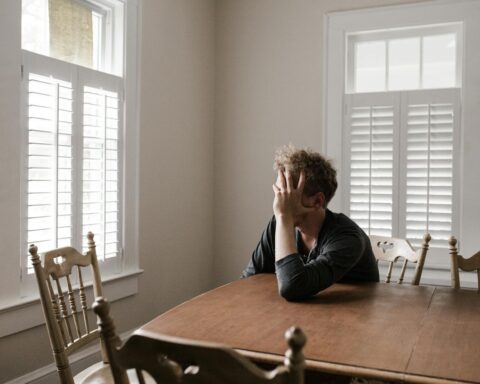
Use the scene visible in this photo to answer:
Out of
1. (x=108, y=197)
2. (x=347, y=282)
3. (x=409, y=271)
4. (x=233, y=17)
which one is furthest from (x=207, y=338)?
(x=233, y=17)

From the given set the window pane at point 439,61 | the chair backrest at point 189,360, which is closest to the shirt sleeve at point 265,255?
the chair backrest at point 189,360

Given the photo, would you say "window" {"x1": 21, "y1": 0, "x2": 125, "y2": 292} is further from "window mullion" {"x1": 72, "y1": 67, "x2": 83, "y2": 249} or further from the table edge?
the table edge

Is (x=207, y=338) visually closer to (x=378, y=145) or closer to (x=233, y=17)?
(x=378, y=145)

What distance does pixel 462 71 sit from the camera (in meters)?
3.33

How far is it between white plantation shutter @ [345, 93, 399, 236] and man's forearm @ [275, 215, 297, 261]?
1688 mm

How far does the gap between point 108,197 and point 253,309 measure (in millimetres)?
1475

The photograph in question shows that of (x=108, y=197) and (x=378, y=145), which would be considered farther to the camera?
(x=378, y=145)

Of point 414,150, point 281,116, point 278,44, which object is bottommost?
point 414,150

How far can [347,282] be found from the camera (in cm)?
212

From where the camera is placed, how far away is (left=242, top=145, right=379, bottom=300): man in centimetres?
182

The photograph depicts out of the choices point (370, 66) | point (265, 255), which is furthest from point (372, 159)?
point (265, 255)

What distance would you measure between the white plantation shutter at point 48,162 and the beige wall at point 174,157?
63 centimetres

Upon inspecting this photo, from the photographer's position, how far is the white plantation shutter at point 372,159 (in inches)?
138

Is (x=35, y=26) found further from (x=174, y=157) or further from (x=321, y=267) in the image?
(x=321, y=267)
